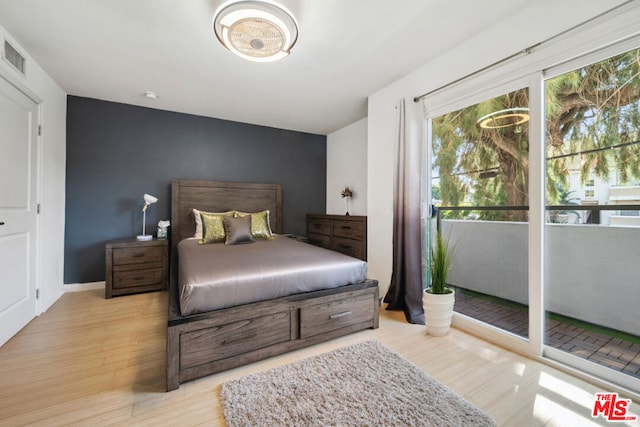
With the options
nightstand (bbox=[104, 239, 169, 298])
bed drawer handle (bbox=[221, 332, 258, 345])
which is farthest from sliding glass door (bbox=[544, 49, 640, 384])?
nightstand (bbox=[104, 239, 169, 298])

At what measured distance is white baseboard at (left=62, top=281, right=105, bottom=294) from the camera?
3.17 meters

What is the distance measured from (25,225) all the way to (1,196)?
42cm

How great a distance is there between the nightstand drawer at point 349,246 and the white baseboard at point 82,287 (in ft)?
9.97

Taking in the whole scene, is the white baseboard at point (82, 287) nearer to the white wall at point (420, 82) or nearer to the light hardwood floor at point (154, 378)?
the light hardwood floor at point (154, 378)

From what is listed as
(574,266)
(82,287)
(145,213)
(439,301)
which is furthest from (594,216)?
(82,287)

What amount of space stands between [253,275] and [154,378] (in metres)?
0.83

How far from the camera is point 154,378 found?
1.61m

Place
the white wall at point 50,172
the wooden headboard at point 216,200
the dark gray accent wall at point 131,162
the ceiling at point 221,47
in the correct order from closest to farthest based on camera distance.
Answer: the ceiling at point 221,47
the white wall at point 50,172
the dark gray accent wall at point 131,162
the wooden headboard at point 216,200

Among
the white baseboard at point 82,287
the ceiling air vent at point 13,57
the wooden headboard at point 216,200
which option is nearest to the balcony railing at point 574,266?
the wooden headboard at point 216,200

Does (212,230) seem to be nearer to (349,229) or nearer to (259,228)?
(259,228)

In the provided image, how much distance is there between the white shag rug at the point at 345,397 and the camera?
4.23 ft

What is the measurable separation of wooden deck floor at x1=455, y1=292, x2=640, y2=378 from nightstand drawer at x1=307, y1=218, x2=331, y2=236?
2.10m

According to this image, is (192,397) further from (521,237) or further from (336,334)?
(521,237)

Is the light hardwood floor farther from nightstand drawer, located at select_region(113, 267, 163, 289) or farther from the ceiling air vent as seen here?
the ceiling air vent
